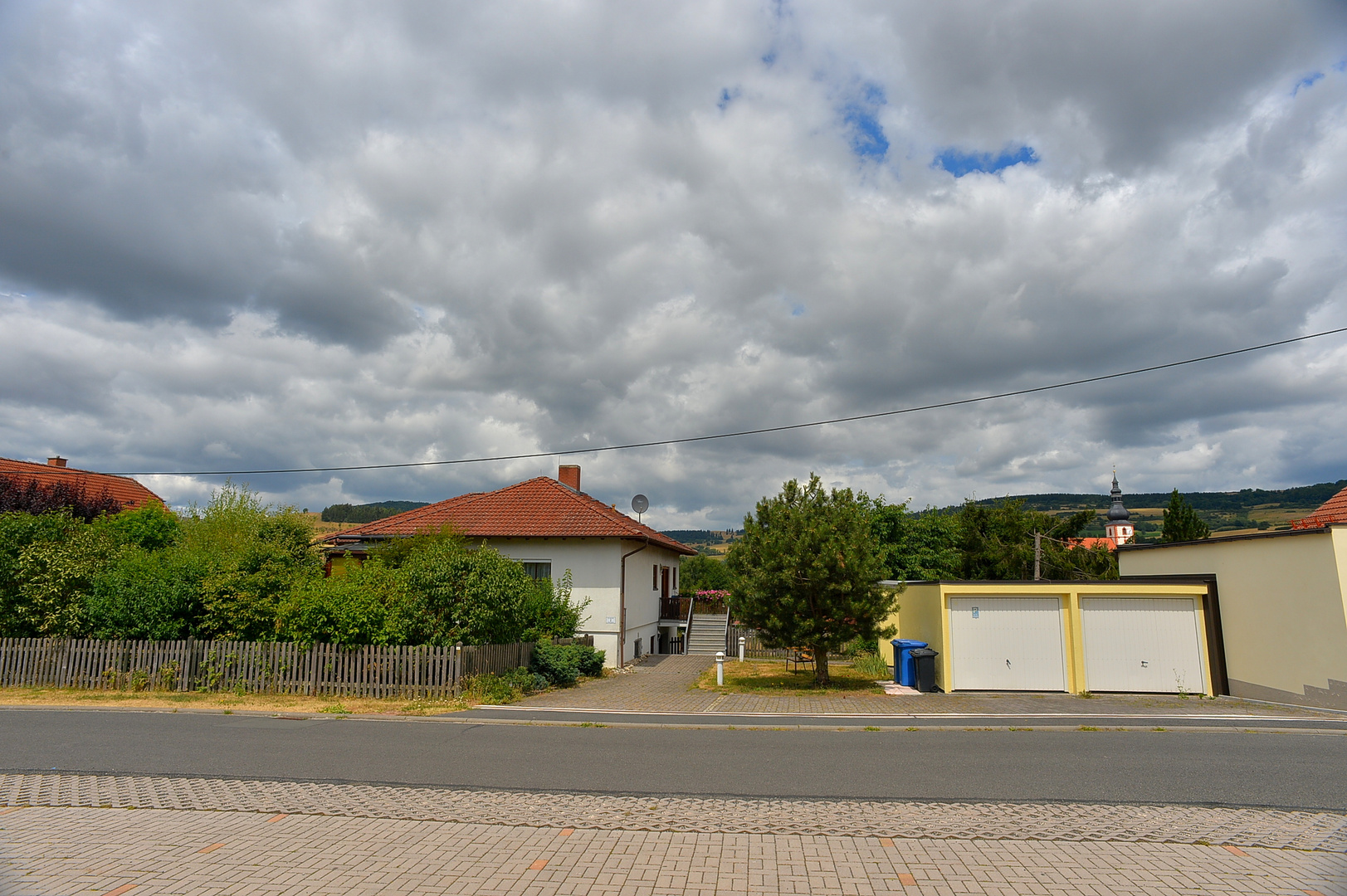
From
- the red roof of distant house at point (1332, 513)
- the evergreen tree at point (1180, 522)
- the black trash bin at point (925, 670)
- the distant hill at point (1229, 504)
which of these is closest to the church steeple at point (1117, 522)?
the distant hill at point (1229, 504)

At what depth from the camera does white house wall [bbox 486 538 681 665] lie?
74.4ft

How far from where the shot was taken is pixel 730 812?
22.4 ft

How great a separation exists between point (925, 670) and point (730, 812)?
1132cm

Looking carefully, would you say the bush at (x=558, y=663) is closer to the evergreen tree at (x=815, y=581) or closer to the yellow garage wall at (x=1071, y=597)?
the evergreen tree at (x=815, y=581)

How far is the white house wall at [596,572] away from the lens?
22.7 m

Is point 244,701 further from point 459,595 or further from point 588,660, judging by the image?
point 588,660

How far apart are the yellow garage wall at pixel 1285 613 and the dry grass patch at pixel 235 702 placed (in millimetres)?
16108

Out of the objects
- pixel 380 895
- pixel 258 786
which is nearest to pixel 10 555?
pixel 258 786

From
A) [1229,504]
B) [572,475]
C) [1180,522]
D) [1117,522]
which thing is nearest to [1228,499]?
[1229,504]

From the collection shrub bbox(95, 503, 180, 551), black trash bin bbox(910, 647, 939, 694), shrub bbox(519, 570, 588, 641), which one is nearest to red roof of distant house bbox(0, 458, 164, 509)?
shrub bbox(95, 503, 180, 551)

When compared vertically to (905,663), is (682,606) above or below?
above

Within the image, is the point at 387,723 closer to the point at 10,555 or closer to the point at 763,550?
the point at 763,550

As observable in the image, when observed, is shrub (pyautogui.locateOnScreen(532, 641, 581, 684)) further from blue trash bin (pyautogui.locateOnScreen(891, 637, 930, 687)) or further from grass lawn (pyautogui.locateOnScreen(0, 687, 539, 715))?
blue trash bin (pyautogui.locateOnScreen(891, 637, 930, 687))

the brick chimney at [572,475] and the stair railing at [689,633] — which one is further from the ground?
the brick chimney at [572,475]
